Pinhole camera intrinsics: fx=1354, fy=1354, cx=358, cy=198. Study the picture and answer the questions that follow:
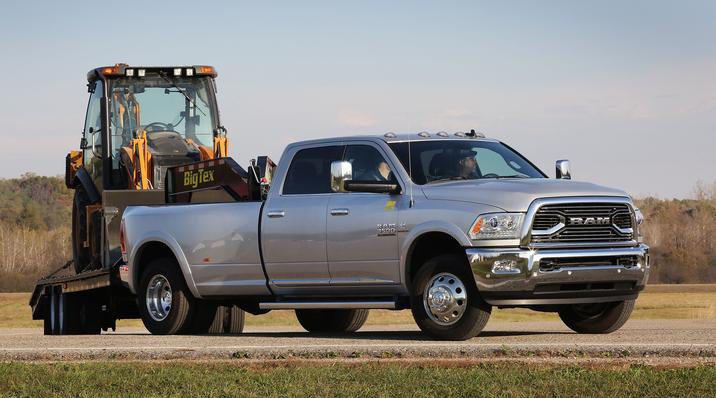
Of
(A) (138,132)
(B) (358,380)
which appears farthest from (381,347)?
(A) (138,132)

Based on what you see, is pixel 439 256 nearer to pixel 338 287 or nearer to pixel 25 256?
pixel 338 287

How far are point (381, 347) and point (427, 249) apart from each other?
175 centimetres

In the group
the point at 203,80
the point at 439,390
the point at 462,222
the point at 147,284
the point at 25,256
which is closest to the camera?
the point at 439,390

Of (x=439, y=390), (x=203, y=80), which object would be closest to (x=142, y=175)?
(x=203, y=80)

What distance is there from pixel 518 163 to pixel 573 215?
65.7 inches

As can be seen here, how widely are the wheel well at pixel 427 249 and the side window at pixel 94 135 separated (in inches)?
338

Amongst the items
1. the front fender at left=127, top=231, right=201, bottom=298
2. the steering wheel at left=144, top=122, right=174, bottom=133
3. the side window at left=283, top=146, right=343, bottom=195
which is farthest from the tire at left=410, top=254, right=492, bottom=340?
the steering wheel at left=144, top=122, right=174, bottom=133

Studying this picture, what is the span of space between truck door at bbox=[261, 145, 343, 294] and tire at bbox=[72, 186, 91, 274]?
655 cm

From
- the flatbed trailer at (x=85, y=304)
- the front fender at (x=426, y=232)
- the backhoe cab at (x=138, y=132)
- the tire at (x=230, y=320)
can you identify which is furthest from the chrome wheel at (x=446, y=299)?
the backhoe cab at (x=138, y=132)

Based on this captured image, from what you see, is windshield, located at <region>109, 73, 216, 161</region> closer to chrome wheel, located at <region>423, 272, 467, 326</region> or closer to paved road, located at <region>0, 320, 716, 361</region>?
paved road, located at <region>0, 320, 716, 361</region>

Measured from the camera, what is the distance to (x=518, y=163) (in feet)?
46.7

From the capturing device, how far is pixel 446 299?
503 inches

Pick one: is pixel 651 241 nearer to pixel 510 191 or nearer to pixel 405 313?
pixel 405 313

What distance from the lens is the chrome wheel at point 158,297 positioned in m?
15.8
